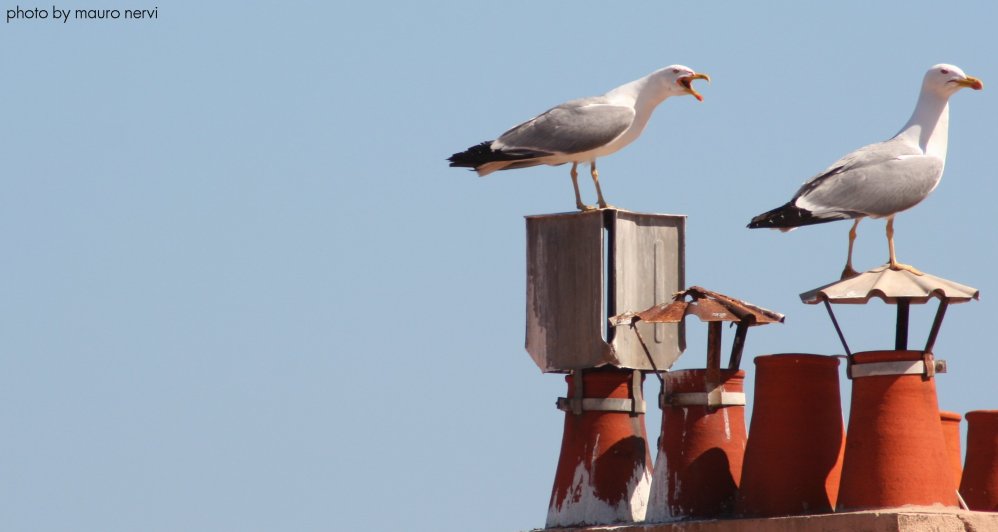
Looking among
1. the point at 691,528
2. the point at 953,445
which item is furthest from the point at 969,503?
the point at 691,528

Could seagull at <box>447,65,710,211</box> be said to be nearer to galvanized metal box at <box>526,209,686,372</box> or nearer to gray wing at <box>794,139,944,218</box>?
galvanized metal box at <box>526,209,686,372</box>

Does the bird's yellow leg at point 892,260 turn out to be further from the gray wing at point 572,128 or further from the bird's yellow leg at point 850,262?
the gray wing at point 572,128

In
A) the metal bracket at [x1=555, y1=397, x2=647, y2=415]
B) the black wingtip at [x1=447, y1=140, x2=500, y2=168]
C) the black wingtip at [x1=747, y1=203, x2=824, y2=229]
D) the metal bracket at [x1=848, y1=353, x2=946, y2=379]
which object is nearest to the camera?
the metal bracket at [x1=848, y1=353, x2=946, y2=379]

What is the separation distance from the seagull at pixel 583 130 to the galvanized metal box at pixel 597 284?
153 centimetres

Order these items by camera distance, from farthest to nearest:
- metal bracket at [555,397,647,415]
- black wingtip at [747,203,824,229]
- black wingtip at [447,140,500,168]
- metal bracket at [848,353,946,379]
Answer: black wingtip at [447,140,500,168], metal bracket at [555,397,647,415], black wingtip at [747,203,824,229], metal bracket at [848,353,946,379]

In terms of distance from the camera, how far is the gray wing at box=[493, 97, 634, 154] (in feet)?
52.3

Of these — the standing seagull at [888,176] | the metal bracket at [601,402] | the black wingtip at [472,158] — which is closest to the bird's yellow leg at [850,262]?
the standing seagull at [888,176]

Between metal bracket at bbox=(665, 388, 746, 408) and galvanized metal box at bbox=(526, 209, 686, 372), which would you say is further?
galvanized metal box at bbox=(526, 209, 686, 372)

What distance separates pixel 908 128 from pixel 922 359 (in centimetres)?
290

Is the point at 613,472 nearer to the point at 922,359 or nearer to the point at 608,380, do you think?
the point at 608,380

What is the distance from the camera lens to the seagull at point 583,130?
15906 millimetres

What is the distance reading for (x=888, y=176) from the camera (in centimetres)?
1292

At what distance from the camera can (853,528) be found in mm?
10625

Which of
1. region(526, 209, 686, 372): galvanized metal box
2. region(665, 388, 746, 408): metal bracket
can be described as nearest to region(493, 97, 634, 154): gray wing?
region(526, 209, 686, 372): galvanized metal box
